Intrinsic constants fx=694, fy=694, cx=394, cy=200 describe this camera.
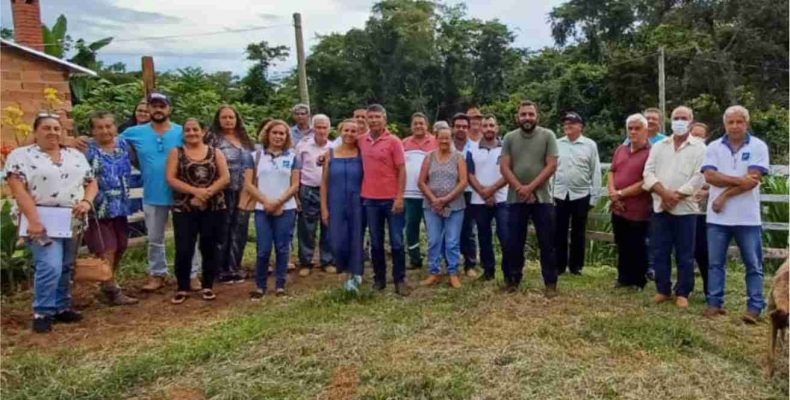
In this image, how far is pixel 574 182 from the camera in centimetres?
595

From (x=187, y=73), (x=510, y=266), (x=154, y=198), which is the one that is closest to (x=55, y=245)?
(x=154, y=198)

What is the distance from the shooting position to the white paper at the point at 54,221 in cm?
433

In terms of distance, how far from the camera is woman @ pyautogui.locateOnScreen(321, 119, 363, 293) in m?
5.21

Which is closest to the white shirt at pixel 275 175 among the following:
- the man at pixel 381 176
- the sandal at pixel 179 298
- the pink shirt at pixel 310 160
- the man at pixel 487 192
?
the man at pixel 381 176

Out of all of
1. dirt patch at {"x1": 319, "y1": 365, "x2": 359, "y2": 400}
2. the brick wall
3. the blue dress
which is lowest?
dirt patch at {"x1": 319, "y1": 365, "x2": 359, "y2": 400}

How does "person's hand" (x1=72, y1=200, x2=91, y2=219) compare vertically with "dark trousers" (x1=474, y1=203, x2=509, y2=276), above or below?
above

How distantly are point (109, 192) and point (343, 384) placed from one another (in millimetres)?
2603

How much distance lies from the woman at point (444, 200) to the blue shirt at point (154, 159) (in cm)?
195

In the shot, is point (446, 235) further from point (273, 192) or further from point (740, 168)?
point (740, 168)

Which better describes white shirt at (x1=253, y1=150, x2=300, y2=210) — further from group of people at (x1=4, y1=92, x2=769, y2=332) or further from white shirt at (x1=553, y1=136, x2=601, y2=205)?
white shirt at (x1=553, y1=136, x2=601, y2=205)

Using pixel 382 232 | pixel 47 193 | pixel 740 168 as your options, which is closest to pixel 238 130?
pixel 382 232

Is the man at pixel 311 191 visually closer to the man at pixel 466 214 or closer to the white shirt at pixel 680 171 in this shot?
the man at pixel 466 214

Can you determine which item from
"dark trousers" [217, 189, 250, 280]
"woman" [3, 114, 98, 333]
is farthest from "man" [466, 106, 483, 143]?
"woman" [3, 114, 98, 333]

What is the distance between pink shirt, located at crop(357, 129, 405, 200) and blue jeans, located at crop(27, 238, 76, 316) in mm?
2091
